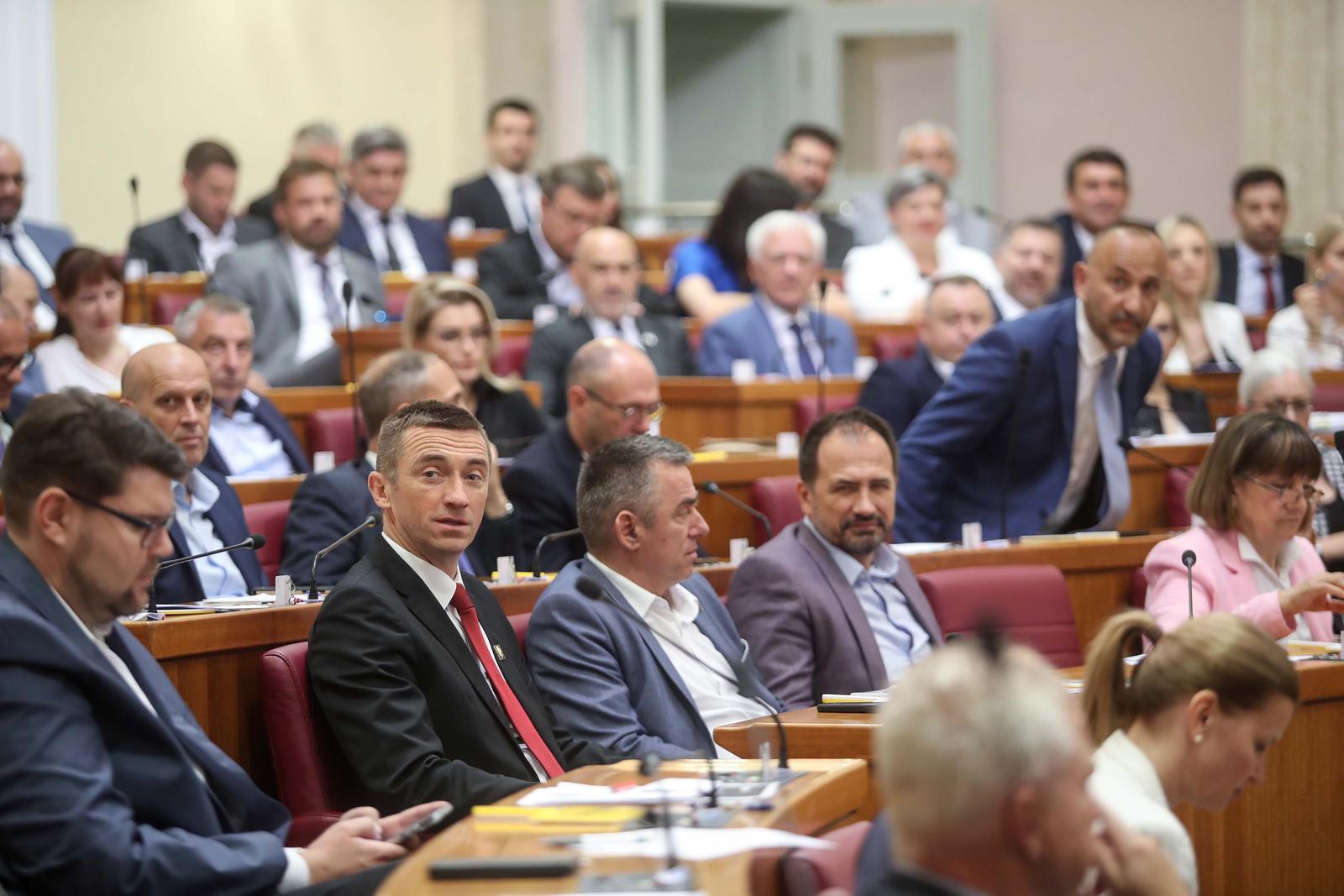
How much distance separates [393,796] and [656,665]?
2.10 feet

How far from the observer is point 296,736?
287 cm

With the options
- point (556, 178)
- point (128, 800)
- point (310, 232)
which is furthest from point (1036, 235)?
point (128, 800)

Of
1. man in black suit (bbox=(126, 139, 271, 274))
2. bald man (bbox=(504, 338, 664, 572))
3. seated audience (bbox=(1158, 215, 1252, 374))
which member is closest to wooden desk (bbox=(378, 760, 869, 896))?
bald man (bbox=(504, 338, 664, 572))

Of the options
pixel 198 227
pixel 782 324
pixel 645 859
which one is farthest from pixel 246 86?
pixel 645 859

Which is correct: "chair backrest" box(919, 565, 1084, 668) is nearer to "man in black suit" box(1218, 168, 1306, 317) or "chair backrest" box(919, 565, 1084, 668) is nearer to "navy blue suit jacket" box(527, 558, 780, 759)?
"navy blue suit jacket" box(527, 558, 780, 759)

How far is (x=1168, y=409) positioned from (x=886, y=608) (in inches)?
106

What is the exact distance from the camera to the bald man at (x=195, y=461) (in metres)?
4.02

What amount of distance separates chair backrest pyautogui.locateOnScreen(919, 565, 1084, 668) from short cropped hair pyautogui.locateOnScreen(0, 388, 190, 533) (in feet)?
6.87

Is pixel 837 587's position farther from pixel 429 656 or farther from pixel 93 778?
pixel 93 778

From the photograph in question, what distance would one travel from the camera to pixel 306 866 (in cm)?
242

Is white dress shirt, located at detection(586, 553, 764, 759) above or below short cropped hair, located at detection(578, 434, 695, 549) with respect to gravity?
below

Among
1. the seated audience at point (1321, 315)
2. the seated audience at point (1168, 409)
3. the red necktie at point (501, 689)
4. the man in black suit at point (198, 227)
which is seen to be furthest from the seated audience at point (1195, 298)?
the red necktie at point (501, 689)

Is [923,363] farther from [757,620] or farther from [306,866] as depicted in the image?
[306,866]

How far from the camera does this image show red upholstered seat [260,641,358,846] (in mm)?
2859
